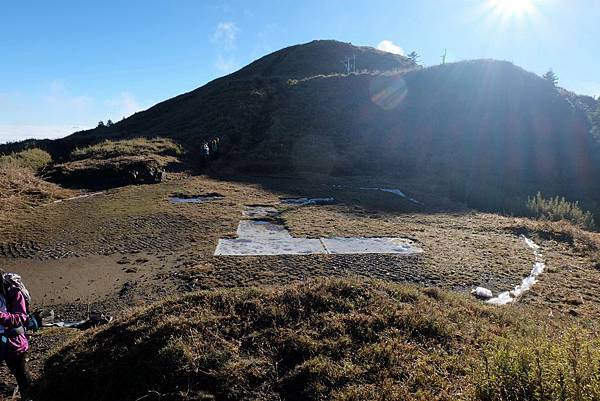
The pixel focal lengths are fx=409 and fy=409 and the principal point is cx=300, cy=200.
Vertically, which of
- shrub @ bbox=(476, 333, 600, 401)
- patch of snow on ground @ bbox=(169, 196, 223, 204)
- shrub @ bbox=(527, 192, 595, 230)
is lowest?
shrub @ bbox=(527, 192, 595, 230)

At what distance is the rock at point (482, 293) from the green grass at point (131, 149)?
18155mm

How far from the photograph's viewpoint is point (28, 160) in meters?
20.2

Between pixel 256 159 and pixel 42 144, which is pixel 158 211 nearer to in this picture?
pixel 256 159

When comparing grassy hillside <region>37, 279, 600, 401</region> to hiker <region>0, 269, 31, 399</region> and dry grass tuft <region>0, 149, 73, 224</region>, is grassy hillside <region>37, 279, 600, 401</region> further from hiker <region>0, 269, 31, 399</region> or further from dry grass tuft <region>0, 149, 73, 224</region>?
dry grass tuft <region>0, 149, 73, 224</region>

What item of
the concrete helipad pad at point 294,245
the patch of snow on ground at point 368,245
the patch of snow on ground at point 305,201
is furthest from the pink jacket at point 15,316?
A: the patch of snow on ground at point 305,201

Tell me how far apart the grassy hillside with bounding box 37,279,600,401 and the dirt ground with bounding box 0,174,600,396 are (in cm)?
149

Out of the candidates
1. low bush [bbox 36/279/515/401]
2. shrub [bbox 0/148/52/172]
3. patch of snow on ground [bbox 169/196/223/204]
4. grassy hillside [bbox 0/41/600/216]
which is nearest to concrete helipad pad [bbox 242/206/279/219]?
patch of snow on ground [bbox 169/196/223/204]

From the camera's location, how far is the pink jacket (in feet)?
12.8

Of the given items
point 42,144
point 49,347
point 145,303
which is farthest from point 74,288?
point 42,144

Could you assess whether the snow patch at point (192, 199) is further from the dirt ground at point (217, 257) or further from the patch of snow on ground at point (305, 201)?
the patch of snow on ground at point (305, 201)

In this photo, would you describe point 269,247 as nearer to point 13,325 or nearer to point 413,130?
point 13,325

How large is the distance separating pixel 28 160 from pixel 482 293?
2140 centimetres

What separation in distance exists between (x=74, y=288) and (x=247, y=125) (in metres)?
22.7

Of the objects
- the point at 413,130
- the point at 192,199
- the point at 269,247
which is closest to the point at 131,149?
the point at 192,199
